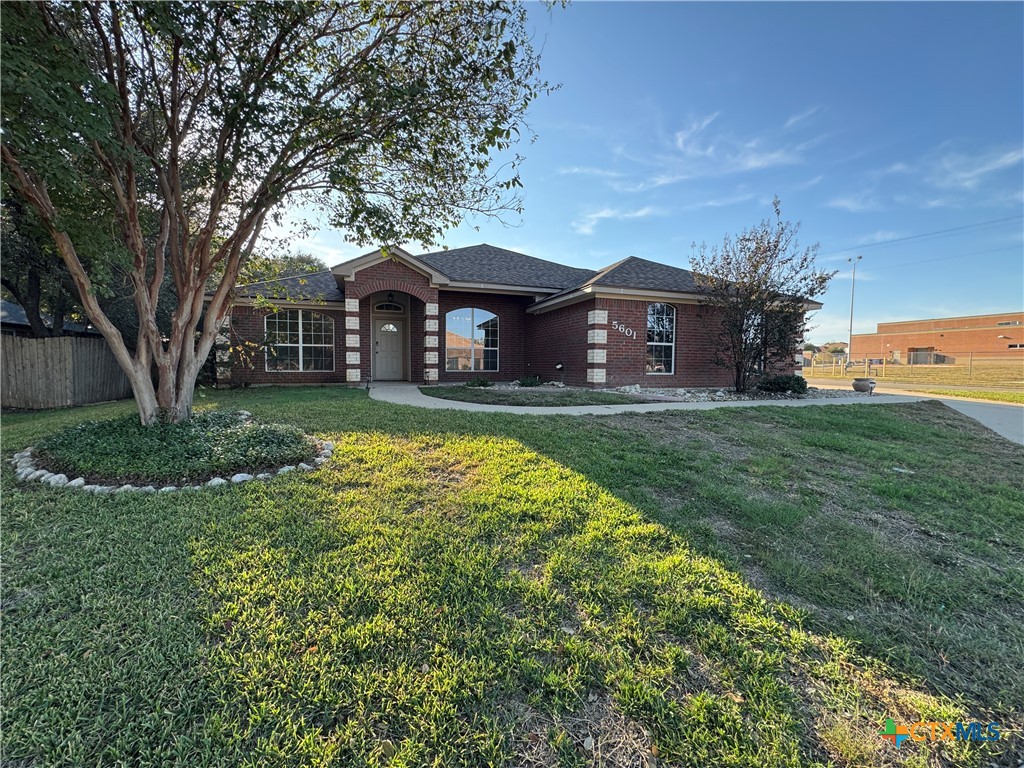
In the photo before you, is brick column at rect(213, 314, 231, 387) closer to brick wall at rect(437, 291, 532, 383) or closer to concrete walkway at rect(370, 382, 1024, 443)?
concrete walkway at rect(370, 382, 1024, 443)

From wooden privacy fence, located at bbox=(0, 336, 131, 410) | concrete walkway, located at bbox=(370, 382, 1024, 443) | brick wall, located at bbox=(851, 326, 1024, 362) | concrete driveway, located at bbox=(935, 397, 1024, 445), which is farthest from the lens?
brick wall, located at bbox=(851, 326, 1024, 362)

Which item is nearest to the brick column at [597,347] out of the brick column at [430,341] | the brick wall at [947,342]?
the brick column at [430,341]

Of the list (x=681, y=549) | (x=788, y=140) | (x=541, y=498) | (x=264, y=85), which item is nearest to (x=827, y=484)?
(x=681, y=549)

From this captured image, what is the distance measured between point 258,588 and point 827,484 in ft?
17.7

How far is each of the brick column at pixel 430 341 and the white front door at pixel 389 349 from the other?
90.5 inches

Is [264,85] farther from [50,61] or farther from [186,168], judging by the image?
[186,168]

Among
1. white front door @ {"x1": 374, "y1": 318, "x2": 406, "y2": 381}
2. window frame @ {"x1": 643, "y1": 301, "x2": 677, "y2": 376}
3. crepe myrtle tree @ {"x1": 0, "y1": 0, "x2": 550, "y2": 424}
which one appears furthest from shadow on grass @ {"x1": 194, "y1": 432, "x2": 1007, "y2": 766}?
white front door @ {"x1": 374, "y1": 318, "x2": 406, "y2": 381}

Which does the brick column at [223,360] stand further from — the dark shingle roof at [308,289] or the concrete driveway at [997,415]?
the concrete driveway at [997,415]

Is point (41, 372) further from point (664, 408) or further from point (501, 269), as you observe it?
point (664, 408)

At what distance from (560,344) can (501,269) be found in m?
3.92

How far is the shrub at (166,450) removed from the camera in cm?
430

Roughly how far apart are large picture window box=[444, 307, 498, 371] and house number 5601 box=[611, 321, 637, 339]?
496cm

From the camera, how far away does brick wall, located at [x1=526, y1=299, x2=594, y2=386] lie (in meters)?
12.7

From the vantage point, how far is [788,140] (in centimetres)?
1174
